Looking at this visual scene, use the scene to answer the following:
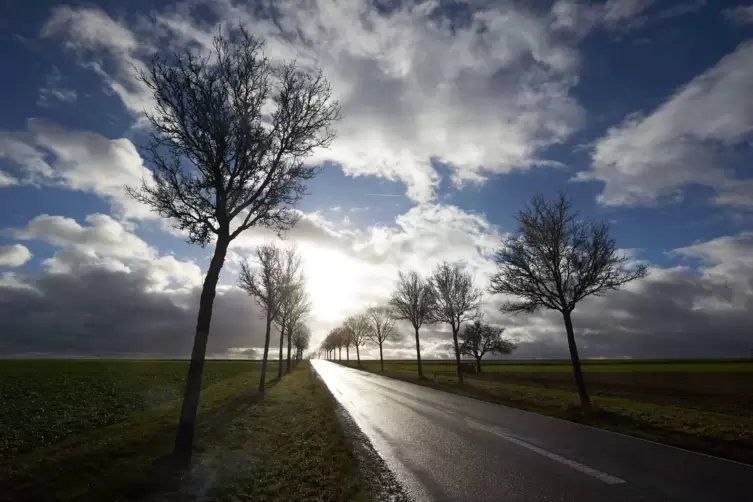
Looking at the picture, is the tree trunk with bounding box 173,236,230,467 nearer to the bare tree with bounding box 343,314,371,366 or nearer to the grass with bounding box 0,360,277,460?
the grass with bounding box 0,360,277,460

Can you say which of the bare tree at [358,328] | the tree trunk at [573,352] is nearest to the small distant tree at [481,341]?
the bare tree at [358,328]

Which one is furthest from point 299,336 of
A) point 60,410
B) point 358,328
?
point 60,410

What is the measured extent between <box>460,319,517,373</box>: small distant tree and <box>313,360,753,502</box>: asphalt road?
66.2 metres

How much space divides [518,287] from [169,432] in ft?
55.8

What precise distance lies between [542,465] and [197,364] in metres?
8.05

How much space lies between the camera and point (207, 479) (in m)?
7.60

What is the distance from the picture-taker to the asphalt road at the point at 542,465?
6520mm

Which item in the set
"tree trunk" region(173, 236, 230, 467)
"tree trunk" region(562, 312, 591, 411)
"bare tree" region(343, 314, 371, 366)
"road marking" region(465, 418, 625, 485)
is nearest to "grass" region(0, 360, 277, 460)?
"tree trunk" region(173, 236, 230, 467)

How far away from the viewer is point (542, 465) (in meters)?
8.16

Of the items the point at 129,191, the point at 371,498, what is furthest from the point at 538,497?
the point at 129,191

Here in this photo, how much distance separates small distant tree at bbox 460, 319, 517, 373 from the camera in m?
78.0

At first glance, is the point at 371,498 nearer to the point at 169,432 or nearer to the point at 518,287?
the point at 169,432

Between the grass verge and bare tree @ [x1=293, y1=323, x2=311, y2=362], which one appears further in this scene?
bare tree @ [x1=293, y1=323, x2=311, y2=362]

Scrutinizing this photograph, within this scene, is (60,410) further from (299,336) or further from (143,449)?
(299,336)
